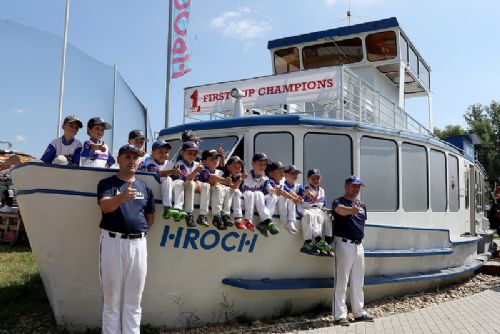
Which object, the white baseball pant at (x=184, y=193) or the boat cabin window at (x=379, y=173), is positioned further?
the boat cabin window at (x=379, y=173)

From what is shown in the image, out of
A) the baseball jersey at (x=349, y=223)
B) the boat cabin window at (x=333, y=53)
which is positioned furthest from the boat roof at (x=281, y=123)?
the boat cabin window at (x=333, y=53)

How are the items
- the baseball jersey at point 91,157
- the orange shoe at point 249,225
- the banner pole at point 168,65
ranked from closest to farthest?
1. the baseball jersey at point 91,157
2. the orange shoe at point 249,225
3. the banner pole at point 168,65

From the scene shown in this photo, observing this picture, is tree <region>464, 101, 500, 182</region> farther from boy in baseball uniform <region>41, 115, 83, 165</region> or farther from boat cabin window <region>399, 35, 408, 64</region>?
boy in baseball uniform <region>41, 115, 83, 165</region>

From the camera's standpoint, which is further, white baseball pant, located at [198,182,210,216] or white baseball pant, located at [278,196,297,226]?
white baseball pant, located at [278,196,297,226]

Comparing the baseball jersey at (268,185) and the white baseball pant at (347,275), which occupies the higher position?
the baseball jersey at (268,185)

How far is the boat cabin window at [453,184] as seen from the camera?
880 centimetres

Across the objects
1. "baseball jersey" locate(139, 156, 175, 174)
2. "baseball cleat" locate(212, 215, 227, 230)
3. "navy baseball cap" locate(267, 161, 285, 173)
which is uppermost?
"navy baseball cap" locate(267, 161, 285, 173)

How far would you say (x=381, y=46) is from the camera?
10.2m

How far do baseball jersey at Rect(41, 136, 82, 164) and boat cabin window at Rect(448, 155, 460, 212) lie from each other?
22.2ft

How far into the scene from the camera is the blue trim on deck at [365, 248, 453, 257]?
20.3ft

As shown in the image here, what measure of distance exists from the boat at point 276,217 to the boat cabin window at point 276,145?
0.01 metres

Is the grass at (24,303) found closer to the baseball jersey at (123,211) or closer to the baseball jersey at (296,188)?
the baseball jersey at (123,211)

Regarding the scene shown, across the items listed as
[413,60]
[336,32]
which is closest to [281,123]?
[336,32]

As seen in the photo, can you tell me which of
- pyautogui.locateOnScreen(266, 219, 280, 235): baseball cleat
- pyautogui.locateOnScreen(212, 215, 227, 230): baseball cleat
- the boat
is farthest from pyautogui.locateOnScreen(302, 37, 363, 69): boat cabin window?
pyautogui.locateOnScreen(212, 215, 227, 230): baseball cleat
